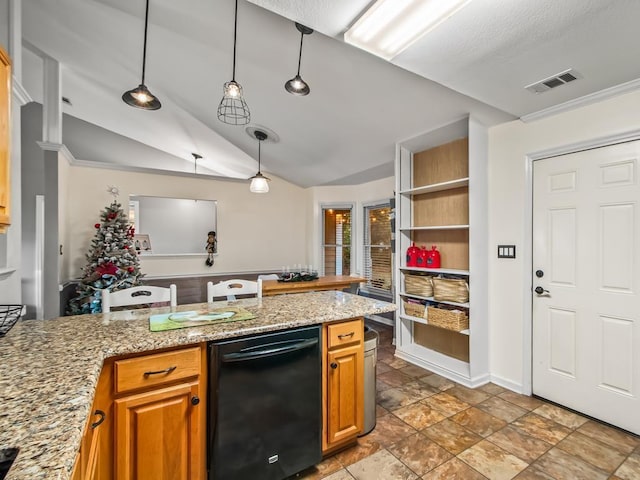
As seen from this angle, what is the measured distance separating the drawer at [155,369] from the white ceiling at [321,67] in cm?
180

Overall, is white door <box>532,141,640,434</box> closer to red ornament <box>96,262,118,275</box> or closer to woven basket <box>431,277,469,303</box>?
woven basket <box>431,277,469,303</box>

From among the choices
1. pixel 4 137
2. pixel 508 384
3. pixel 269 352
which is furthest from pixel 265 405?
pixel 508 384

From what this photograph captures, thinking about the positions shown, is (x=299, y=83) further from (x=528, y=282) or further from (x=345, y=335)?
(x=528, y=282)

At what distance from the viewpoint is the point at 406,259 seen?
12.0ft

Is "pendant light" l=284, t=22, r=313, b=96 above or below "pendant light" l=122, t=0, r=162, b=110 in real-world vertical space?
above

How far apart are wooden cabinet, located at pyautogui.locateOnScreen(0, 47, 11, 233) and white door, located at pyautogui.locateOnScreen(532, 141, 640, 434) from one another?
3.53 meters

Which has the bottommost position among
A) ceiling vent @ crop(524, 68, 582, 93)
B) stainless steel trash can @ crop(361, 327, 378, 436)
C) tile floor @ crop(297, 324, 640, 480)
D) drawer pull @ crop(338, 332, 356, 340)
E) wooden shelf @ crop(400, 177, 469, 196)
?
tile floor @ crop(297, 324, 640, 480)

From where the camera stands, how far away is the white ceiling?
1.65 metres

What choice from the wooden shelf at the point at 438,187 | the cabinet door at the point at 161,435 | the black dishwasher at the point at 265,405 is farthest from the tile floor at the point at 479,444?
the wooden shelf at the point at 438,187

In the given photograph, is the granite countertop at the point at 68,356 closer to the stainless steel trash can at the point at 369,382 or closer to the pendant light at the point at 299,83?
the stainless steel trash can at the point at 369,382

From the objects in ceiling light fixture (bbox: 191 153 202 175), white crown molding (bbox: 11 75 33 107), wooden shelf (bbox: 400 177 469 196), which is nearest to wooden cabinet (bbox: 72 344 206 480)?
white crown molding (bbox: 11 75 33 107)

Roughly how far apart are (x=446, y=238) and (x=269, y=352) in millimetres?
2529

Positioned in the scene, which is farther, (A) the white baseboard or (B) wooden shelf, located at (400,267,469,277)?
(B) wooden shelf, located at (400,267,469,277)

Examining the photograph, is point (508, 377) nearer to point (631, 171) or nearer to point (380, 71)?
point (631, 171)
